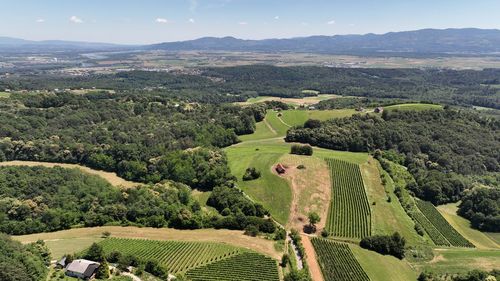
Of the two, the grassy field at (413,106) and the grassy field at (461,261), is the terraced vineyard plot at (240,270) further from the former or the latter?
the grassy field at (413,106)

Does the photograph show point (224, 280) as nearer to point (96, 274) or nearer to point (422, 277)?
point (96, 274)

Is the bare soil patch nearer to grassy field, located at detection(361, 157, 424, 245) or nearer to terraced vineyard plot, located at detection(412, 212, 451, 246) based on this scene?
grassy field, located at detection(361, 157, 424, 245)

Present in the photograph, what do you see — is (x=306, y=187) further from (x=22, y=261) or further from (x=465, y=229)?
(x=22, y=261)

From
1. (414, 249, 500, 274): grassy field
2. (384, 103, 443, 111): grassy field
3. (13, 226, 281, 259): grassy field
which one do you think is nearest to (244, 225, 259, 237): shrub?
(13, 226, 281, 259): grassy field

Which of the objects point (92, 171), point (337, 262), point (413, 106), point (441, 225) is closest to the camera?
point (337, 262)

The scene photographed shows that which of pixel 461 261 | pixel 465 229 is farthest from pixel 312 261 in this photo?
pixel 465 229
